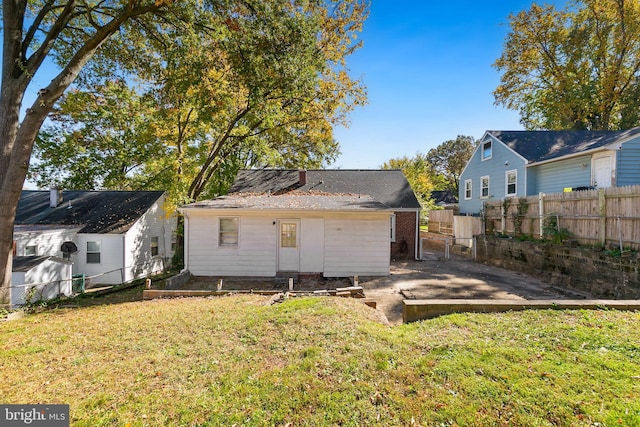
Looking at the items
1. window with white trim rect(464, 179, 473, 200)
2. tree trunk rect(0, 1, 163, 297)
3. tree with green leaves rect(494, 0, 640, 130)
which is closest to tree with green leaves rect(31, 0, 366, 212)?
tree trunk rect(0, 1, 163, 297)

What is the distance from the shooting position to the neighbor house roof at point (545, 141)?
15671mm

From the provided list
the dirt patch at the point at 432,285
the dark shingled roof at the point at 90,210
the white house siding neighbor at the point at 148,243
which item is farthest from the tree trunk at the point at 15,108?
the dark shingled roof at the point at 90,210

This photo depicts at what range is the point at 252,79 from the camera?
10.4 m

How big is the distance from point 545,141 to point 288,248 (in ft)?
59.4

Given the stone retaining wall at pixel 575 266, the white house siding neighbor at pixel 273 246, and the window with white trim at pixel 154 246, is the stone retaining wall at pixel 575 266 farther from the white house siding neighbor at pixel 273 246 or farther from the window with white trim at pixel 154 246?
the window with white trim at pixel 154 246

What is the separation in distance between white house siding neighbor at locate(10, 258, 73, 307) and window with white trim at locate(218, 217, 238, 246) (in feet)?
18.1

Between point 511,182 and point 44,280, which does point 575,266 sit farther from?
point 44,280

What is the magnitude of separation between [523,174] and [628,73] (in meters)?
15.9

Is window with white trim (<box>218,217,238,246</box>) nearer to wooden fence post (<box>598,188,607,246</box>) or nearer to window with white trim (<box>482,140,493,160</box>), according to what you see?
wooden fence post (<box>598,188,607,246</box>)

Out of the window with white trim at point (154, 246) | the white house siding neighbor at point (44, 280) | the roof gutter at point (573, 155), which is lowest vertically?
the white house siding neighbor at point (44, 280)

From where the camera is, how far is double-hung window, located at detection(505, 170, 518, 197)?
56.5ft

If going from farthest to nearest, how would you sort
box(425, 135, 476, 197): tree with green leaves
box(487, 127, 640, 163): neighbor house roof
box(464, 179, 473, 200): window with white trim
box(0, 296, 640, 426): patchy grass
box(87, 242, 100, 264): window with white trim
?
1. box(425, 135, 476, 197): tree with green leaves
2. box(464, 179, 473, 200): window with white trim
3. box(487, 127, 640, 163): neighbor house roof
4. box(87, 242, 100, 264): window with white trim
5. box(0, 296, 640, 426): patchy grass

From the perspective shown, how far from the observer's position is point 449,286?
9.10 meters

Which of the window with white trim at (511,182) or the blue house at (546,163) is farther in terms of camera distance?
the window with white trim at (511,182)
